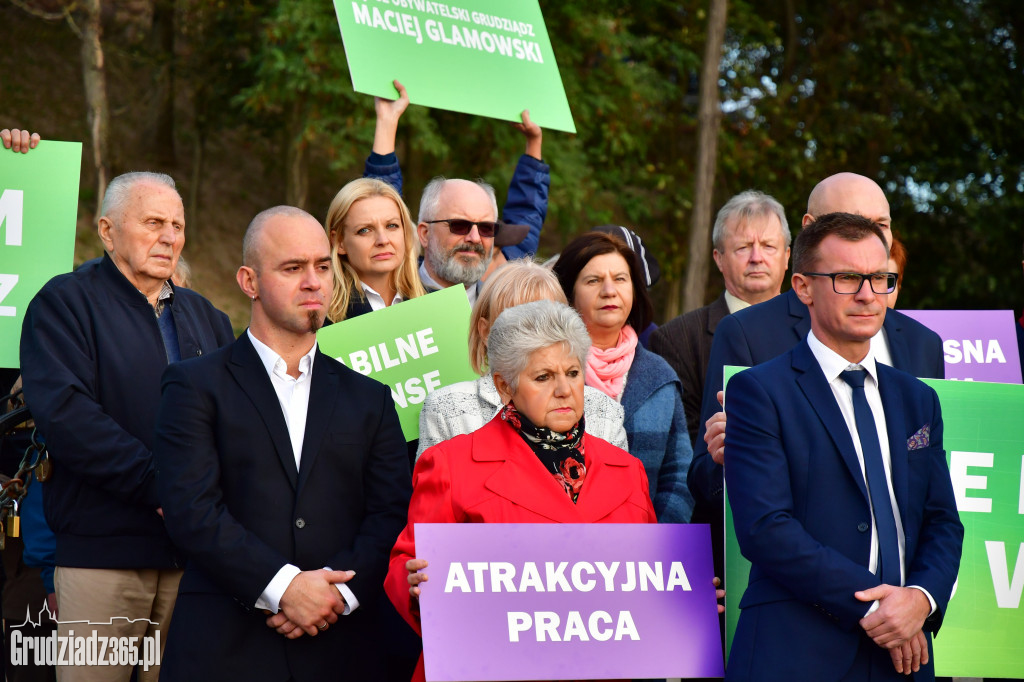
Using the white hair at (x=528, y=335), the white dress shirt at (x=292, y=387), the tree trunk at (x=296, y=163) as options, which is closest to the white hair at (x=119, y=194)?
the white dress shirt at (x=292, y=387)

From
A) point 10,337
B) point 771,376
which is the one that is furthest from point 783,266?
point 10,337

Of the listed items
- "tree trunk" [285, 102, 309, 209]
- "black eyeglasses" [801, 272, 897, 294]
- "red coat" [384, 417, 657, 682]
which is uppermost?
"tree trunk" [285, 102, 309, 209]

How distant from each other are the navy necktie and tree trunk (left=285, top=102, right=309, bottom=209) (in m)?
13.7

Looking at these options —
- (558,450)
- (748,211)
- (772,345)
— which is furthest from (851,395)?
(748,211)

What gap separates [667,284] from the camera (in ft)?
65.7

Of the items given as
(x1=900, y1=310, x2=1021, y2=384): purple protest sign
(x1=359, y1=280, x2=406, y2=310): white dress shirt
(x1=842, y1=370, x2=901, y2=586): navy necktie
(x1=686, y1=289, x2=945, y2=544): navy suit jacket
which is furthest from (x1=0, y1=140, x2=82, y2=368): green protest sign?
(x1=900, y1=310, x2=1021, y2=384): purple protest sign

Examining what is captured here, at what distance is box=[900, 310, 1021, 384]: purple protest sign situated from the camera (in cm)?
503

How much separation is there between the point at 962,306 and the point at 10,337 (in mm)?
15150

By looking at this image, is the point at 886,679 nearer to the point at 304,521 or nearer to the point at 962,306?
the point at 304,521

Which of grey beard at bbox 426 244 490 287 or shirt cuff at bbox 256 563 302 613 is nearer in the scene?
shirt cuff at bbox 256 563 302 613

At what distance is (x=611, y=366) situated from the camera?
4812mm

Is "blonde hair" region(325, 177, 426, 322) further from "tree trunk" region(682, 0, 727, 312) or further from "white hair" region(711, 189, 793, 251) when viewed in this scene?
"tree trunk" region(682, 0, 727, 312)

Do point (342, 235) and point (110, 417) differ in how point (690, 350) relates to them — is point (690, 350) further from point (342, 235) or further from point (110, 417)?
point (110, 417)

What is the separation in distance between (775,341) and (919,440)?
88 cm
